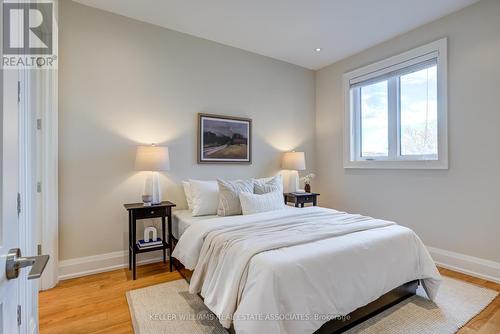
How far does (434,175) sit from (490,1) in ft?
6.25

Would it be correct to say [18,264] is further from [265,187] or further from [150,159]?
[265,187]

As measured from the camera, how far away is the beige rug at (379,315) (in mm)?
Answer: 1855

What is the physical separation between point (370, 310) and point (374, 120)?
2.84m

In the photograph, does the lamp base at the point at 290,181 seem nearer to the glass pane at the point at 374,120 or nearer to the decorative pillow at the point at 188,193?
the glass pane at the point at 374,120

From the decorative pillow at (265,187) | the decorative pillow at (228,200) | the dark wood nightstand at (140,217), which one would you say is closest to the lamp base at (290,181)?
the decorative pillow at (265,187)

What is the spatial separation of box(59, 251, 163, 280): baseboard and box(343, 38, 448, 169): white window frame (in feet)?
11.0

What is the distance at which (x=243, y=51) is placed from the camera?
3.88 m

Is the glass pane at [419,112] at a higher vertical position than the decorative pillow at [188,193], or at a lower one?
higher

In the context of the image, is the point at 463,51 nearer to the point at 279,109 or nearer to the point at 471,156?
the point at 471,156

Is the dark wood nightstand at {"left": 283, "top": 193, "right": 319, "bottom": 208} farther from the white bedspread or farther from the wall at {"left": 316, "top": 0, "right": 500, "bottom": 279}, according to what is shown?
the white bedspread

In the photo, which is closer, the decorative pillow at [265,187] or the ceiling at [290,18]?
the ceiling at [290,18]

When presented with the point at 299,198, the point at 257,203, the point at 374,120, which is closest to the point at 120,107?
the point at 257,203

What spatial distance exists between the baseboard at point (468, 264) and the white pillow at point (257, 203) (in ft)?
6.69

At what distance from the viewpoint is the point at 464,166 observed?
2.84 metres
